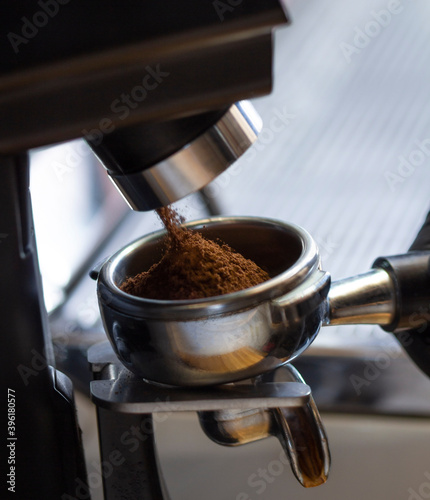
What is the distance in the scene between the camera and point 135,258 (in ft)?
1.71

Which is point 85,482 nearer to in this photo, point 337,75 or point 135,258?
point 135,258

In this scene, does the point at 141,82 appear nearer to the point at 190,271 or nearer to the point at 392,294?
the point at 190,271

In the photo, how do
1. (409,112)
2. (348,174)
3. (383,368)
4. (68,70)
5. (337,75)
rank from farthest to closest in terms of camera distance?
1. (337,75)
2. (409,112)
3. (348,174)
4. (383,368)
5. (68,70)

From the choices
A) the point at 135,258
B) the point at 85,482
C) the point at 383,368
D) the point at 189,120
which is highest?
the point at 189,120

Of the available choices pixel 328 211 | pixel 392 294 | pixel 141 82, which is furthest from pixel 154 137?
pixel 328 211

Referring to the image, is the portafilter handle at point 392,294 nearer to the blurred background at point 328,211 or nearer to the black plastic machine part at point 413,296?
the black plastic machine part at point 413,296

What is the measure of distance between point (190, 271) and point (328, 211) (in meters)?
0.73

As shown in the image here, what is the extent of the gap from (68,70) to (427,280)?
34 cm

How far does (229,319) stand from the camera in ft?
1.37

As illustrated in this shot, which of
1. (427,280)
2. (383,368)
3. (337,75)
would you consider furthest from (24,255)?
(337,75)

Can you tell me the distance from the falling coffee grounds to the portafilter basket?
2 cm

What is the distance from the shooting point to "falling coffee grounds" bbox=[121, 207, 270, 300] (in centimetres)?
46

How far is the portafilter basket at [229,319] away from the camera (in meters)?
0.42

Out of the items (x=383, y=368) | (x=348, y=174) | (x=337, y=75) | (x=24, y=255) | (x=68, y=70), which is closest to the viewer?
(x=68, y=70)
